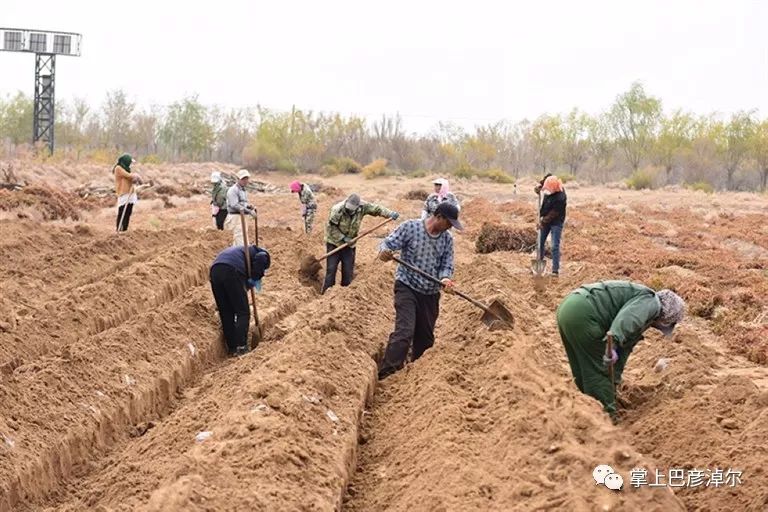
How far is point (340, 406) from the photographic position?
777 cm

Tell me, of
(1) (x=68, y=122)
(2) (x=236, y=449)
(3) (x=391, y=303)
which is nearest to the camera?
(2) (x=236, y=449)

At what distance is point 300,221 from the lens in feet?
95.0

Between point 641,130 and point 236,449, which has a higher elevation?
point 641,130

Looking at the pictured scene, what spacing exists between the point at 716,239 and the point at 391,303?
47.7ft

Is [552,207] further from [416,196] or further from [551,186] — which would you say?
[416,196]

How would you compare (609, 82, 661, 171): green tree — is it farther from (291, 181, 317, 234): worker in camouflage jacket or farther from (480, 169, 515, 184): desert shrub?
(291, 181, 317, 234): worker in camouflage jacket

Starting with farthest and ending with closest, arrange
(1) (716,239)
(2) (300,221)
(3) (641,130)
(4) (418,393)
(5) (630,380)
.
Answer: (3) (641,130) → (2) (300,221) → (1) (716,239) → (5) (630,380) → (4) (418,393)

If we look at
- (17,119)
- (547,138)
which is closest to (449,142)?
(547,138)

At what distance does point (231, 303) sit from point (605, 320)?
4.94 metres

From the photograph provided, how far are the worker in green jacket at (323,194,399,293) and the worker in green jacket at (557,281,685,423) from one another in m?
5.43

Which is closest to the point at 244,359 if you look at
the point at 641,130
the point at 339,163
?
the point at 339,163

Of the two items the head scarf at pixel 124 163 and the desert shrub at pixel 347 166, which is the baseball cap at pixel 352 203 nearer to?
the head scarf at pixel 124 163

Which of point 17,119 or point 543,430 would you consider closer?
point 543,430

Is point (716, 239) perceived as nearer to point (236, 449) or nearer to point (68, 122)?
point (236, 449)
